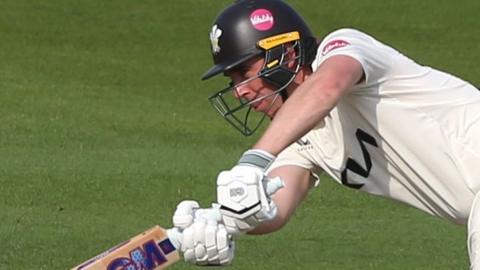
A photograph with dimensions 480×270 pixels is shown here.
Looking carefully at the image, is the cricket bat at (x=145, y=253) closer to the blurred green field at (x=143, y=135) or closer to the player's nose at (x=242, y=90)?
the player's nose at (x=242, y=90)

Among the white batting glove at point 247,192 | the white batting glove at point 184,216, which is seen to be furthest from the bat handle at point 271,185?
the white batting glove at point 184,216

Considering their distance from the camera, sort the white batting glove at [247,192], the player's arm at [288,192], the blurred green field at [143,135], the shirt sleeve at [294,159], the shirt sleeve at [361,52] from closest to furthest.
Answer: the white batting glove at [247,192] → the shirt sleeve at [361,52] → the player's arm at [288,192] → the shirt sleeve at [294,159] → the blurred green field at [143,135]

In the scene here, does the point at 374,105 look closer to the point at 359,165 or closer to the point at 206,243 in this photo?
the point at 359,165

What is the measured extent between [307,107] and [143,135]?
962 centimetres

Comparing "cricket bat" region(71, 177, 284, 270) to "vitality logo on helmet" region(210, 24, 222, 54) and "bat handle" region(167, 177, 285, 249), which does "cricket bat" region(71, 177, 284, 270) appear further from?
"vitality logo on helmet" region(210, 24, 222, 54)

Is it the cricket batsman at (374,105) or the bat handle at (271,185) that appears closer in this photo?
the bat handle at (271,185)

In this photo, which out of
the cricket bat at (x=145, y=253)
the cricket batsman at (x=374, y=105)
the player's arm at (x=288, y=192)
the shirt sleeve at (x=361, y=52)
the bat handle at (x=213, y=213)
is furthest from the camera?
the player's arm at (x=288, y=192)

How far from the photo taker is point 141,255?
199 inches

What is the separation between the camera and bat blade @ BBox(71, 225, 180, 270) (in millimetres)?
5027

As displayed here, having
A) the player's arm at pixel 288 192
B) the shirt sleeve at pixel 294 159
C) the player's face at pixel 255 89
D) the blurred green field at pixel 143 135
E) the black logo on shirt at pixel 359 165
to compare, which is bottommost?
the blurred green field at pixel 143 135

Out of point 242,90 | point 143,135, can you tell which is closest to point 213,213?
point 242,90

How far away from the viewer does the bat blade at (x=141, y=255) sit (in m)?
5.03

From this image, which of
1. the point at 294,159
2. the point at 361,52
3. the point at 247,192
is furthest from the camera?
the point at 294,159

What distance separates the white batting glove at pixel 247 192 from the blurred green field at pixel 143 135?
413 cm
